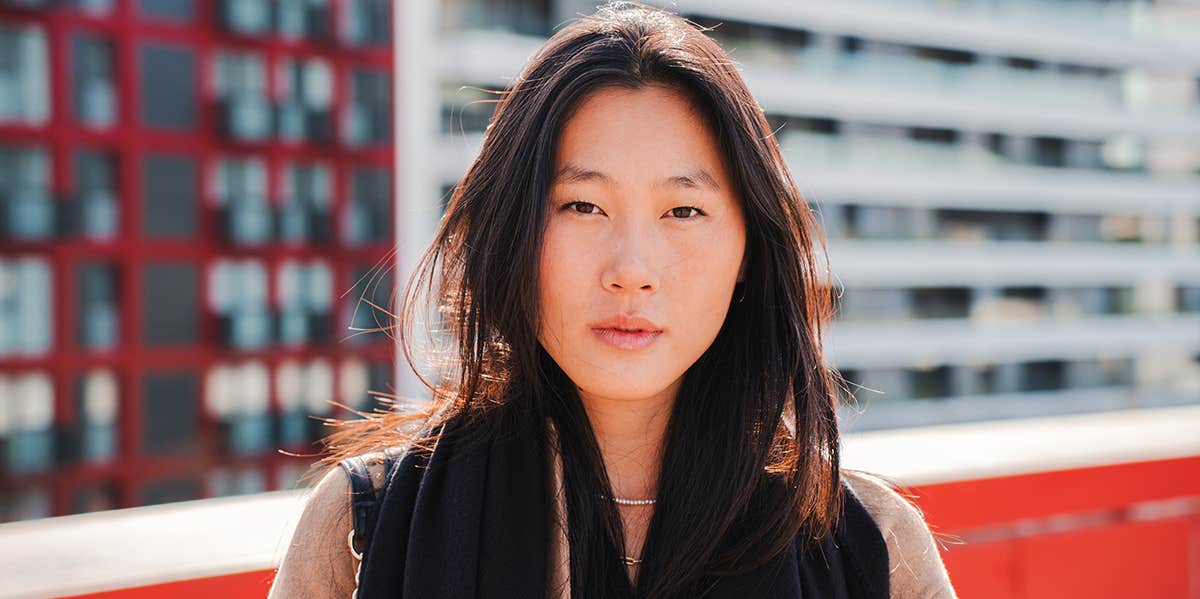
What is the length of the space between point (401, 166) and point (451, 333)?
19.8m

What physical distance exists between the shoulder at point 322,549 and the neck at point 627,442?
1.19 feet

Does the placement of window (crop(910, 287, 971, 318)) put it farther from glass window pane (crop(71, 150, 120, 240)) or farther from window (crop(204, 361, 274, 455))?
glass window pane (crop(71, 150, 120, 240))

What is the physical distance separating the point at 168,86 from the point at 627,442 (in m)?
18.2

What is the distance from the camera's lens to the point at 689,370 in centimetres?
154

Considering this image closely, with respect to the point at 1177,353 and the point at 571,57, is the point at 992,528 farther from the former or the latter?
the point at 1177,353

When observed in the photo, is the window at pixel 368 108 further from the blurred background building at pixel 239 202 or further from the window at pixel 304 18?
the window at pixel 304 18

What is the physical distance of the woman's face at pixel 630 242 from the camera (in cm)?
129

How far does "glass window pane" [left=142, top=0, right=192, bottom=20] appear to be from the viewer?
1729 cm

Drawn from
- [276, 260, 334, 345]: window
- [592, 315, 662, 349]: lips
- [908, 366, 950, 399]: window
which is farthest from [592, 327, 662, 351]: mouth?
[908, 366, 950, 399]: window

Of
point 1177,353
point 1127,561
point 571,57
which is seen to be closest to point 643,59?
point 571,57

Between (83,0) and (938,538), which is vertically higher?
(83,0)

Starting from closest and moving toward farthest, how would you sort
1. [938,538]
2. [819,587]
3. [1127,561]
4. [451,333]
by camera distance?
[819,587], [451,333], [938,538], [1127,561]

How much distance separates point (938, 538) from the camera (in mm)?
2236

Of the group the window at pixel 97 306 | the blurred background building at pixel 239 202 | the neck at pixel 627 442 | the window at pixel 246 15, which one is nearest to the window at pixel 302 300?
the blurred background building at pixel 239 202
